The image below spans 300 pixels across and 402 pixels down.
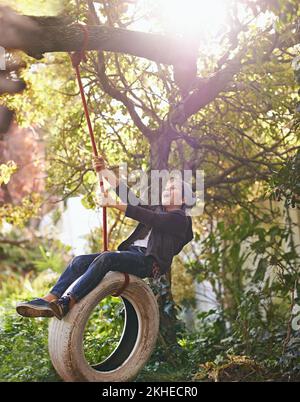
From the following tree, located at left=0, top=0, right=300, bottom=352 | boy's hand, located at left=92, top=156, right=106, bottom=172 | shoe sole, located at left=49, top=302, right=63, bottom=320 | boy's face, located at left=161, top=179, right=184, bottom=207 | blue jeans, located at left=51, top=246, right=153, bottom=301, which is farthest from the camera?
tree, located at left=0, top=0, right=300, bottom=352

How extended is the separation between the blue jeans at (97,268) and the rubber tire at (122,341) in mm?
43

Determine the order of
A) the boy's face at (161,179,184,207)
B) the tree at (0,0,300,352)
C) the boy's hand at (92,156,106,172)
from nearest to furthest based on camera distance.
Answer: the boy's hand at (92,156,106,172), the boy's face at (161,179,184,207), the tree at (0,0,300,352)

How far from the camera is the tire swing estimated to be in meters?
4.13

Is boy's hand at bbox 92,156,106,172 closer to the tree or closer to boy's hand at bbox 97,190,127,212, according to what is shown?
boy's hand at bbox 97,190,127,212

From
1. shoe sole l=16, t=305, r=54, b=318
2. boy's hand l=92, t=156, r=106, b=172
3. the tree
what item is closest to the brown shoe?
shoe sole l=16, t=305, r=54, b=318

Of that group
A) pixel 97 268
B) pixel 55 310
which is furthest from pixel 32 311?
pixel 97 268

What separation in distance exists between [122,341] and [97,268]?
71cm

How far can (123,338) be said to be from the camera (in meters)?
4.68

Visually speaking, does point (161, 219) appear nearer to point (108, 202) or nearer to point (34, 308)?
point (108, 202)

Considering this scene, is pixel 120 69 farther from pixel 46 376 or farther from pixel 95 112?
pixel 46 376

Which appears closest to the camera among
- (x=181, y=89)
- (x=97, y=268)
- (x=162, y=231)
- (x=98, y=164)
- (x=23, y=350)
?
(x=97, y=268)

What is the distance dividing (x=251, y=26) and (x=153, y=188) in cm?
156

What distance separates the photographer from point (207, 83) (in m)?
5.74
